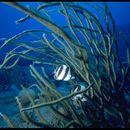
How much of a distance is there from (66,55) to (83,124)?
0.91 meters

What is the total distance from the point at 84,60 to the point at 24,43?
41.6 inches

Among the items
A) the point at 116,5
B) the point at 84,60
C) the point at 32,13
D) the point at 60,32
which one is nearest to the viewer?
the point at 32,13

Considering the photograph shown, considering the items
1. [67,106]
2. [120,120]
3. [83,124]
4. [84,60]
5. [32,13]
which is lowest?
[120,120]

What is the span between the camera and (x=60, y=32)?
2154 mm

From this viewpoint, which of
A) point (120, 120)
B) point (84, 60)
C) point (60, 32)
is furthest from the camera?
point (120, 120)

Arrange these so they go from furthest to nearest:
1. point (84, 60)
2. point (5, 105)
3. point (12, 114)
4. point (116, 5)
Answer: point (116, 5)
point (5, 105)
point (12, 114)
point (84, 60)

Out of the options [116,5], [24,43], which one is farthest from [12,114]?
[116,5]

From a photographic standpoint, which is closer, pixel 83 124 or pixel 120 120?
pixel 83 124

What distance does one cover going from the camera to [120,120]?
325 cm

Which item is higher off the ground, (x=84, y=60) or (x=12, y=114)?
(x=84, y=60)

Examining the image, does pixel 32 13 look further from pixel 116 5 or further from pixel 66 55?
pixel 116 5

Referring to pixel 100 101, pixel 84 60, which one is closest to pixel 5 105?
pixel 100 101

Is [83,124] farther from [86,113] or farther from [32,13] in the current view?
[32,13]

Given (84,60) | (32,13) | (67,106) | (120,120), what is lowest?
(120,120)
